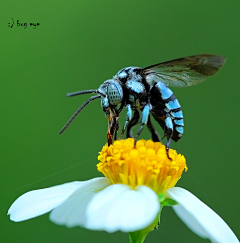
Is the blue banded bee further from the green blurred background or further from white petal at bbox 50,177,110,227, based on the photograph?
the green blurred background

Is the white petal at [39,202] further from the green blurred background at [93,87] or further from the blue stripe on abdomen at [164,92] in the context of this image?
the green blurred background at [93,87]

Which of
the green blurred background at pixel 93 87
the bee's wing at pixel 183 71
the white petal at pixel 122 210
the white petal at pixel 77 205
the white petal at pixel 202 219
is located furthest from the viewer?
the green blurred background at pixel 93 87

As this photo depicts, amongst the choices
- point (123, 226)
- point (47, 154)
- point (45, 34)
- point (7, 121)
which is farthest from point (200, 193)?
point (123, 226)

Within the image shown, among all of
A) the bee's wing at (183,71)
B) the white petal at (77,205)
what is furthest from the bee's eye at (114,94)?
the white petal at (77,205)

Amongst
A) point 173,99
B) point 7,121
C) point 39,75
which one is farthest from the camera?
point 39,75

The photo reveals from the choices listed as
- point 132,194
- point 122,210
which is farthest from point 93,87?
point 122,210

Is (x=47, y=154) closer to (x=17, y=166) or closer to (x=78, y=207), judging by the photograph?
(x=17, y=166)
